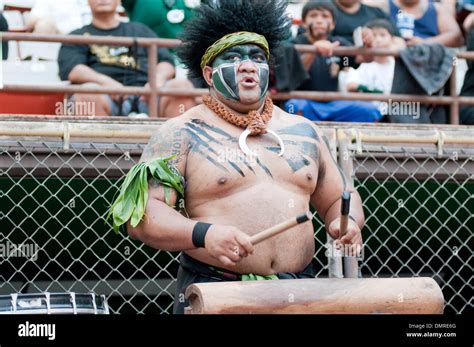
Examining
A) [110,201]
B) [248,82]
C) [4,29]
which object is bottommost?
[110,201]

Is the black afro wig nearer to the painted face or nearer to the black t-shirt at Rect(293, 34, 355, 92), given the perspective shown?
the painted face

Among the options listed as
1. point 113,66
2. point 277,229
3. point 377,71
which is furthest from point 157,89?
point 277,229

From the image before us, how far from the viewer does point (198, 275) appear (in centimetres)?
614

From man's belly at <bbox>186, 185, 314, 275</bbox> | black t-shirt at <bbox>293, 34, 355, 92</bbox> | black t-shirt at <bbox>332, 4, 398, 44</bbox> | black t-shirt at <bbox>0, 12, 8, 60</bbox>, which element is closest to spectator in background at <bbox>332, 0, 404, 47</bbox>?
black t-shirt at <bbox>332, 4, 398, 44</bbox>

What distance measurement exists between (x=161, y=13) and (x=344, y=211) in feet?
12.3

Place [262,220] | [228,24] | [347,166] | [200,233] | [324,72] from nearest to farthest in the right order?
[200,233] → [262,220] → [228,24] → [347,166] → [324,72]

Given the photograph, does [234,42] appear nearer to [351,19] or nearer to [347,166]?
[347,166]

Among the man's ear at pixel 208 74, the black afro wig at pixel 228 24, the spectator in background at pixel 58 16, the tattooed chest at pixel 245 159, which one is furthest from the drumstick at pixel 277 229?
the spectator in background at pixel 58 16

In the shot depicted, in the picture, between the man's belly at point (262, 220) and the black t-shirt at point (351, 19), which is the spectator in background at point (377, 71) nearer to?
the black t-shirt at point (351, 19)

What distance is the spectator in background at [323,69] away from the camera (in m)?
8.66

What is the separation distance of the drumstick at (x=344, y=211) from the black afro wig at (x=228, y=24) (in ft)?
3.50

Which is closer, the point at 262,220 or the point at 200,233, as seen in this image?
the point at 200,233
